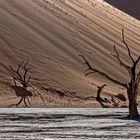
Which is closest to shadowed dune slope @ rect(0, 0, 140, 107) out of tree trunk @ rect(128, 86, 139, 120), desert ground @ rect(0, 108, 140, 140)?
tree trunk @ rect(128, 86, 139, 120)

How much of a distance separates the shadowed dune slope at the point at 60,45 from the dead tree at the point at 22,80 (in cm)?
41

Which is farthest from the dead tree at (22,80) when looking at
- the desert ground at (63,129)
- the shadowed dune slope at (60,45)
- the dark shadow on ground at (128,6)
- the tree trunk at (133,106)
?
the dark shadow on ground at (128,6)

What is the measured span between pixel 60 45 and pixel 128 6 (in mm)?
49471

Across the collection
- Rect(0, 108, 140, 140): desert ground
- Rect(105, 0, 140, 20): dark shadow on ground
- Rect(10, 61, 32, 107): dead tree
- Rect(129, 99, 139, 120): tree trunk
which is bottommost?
Rect(0, 108, 140, 140): desert ground

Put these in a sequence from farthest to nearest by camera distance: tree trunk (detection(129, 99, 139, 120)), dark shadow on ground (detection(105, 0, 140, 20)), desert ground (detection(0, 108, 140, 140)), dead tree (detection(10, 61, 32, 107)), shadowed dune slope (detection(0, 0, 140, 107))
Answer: dark shadow on ground (detection(105, 0, 140, 20))
shadowed dune slope (detection(0, 0, 140, 107))
dead tree (detection(10, 61, 32, 107))
tree trunk (detection(129, 99, 139, 120))
desert ground (detection(0, 108, 140, 140))

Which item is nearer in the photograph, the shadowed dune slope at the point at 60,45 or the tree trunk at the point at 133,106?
the tree trunk at the point at 133,106

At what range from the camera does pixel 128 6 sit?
96.4 m

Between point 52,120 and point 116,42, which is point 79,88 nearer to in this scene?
point 116,42

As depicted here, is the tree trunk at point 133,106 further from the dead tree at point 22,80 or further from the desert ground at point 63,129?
the dead tree at point 22,80

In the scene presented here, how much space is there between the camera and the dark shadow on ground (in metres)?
94.5

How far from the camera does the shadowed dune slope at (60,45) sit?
40.2m

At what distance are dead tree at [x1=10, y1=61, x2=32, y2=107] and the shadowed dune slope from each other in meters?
0.41

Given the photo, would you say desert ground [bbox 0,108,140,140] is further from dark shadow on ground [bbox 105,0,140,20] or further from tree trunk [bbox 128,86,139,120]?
dark shadow on ground [bbox 105,0,140,20]

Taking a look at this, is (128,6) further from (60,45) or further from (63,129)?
(63,129)
